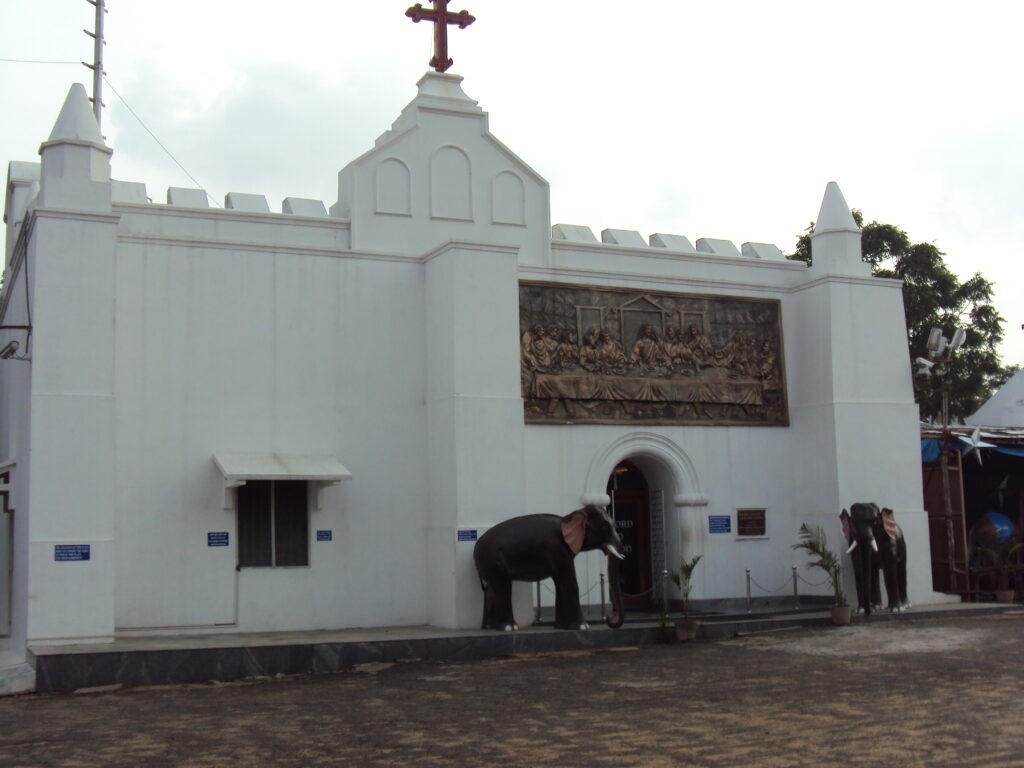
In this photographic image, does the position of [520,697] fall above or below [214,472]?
below

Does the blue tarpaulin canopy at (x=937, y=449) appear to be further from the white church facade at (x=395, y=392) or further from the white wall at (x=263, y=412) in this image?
the white wall at (x=263, y=412)

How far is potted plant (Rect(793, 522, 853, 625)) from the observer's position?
17.4 meters

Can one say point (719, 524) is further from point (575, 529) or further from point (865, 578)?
point (575, 529)

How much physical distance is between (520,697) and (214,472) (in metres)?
6.34

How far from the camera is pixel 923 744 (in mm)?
9000

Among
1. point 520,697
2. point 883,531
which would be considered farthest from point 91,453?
point 883,531

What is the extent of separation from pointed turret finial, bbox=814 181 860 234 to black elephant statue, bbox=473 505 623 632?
7.71m

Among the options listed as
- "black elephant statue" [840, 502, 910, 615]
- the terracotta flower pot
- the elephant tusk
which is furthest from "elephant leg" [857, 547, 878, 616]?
the elephant tusk

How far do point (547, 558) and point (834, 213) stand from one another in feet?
28.7

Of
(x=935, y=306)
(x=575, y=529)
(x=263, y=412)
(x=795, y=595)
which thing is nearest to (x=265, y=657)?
(x=263, y=412)

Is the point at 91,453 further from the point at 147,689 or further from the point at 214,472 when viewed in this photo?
the point at 147,689

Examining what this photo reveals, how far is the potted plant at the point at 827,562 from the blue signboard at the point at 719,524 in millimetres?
1104

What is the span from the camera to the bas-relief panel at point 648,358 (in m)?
18.4

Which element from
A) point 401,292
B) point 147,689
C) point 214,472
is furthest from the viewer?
point 401,292
